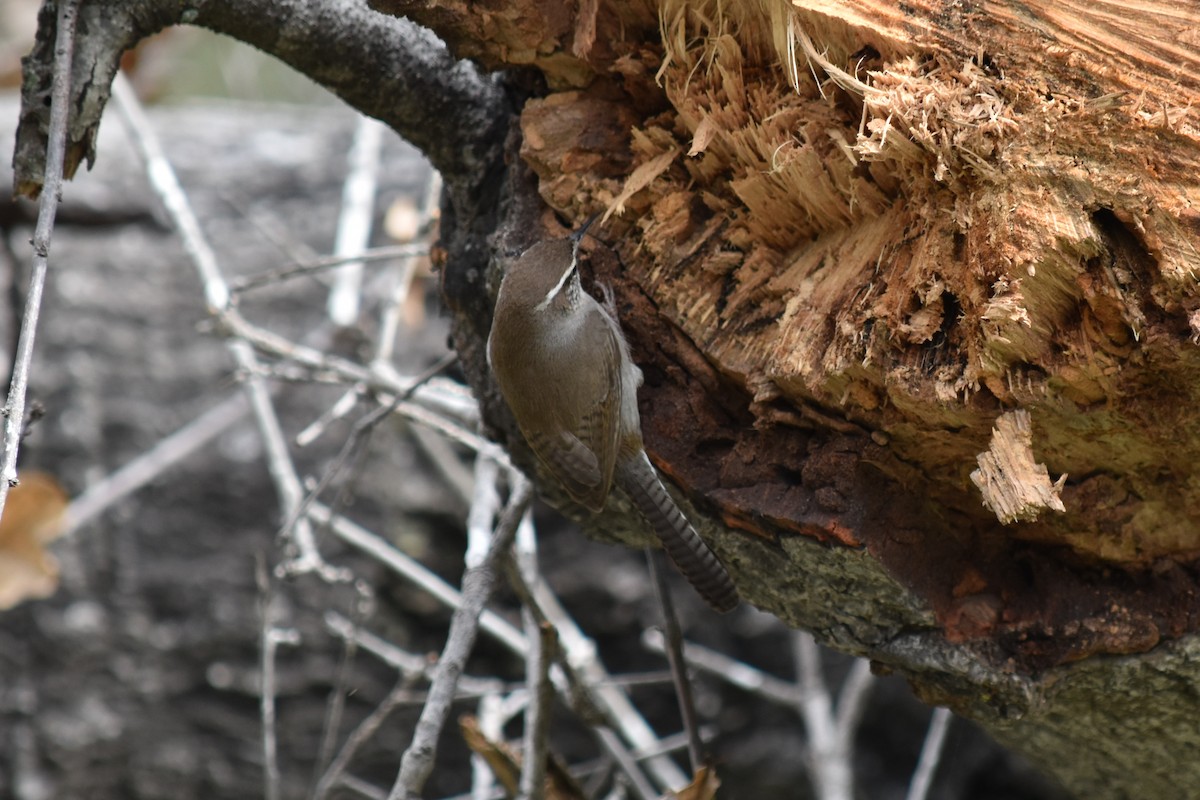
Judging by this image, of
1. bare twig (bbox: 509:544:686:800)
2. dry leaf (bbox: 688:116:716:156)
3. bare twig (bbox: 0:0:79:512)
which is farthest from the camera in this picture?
bare twig (bbox: 509:544:686:800)

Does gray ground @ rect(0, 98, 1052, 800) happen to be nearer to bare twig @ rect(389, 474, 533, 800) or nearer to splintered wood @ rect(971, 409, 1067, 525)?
bare twig @ rect(389, 474, 533, 800)

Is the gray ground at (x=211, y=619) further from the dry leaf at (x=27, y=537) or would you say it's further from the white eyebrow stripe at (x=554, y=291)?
the white eyebrow stripe at (x=554, y=291)

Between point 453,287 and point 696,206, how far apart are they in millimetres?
549

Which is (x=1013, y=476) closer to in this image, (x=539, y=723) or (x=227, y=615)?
(x=539, y=723)

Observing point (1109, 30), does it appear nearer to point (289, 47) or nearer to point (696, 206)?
point (696, 206)

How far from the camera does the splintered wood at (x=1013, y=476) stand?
1.73 m

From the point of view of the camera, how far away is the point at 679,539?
2344 millimetres

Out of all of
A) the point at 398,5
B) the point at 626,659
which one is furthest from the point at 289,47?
the point at 626,659

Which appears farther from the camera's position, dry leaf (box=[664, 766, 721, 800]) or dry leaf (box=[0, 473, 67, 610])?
dry leaf (box=[0, 473, 67, 610])

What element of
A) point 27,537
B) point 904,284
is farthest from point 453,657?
point 27,537

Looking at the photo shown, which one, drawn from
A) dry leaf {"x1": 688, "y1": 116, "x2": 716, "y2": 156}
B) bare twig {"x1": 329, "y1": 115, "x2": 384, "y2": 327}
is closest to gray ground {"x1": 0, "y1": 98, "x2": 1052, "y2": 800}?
bare twig {"x1": 329, "y1": 115, "x2": 384, "y2": 327}

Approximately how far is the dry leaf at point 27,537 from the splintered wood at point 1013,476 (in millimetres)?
2996

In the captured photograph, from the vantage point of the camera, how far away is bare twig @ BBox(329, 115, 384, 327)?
12.4ft

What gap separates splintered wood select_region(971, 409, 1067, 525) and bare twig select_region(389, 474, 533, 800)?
114cm
